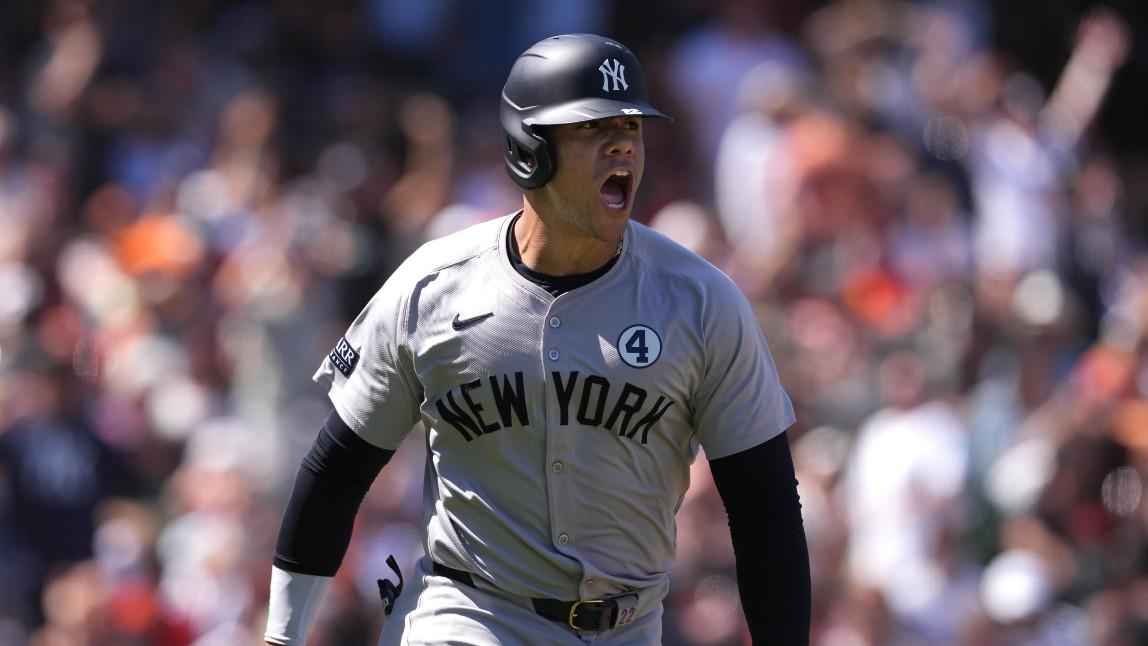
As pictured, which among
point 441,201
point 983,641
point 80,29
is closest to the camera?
point 983,641

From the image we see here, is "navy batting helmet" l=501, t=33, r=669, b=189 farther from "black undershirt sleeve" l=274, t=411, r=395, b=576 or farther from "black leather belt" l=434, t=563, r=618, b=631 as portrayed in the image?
"black leather belt" l=434, t=563, r=618, b=631

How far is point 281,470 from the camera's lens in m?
9.55

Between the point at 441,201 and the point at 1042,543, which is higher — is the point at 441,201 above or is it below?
above

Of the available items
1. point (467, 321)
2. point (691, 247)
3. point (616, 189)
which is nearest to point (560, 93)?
point (616, 189)

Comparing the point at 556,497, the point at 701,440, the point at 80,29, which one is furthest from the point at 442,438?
the point at 80,29

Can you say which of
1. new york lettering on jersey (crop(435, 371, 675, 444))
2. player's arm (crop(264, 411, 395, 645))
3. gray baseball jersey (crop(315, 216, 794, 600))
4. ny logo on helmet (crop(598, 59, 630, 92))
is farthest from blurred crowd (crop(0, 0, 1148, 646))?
ny logo on helmet (crop(598, 59, 630, 92))

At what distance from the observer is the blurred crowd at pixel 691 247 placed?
8.18m

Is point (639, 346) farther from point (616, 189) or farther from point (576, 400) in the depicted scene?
point (616, 189)

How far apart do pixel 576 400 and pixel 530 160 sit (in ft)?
1.92

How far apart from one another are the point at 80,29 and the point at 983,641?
23.7 feet

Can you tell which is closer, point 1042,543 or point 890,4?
point 1042,543

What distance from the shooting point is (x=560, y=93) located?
14.0 ft

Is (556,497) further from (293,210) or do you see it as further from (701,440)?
(293,210)

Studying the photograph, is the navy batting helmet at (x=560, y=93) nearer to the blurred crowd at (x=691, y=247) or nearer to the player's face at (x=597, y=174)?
the player's face at (x=597, y=174)
